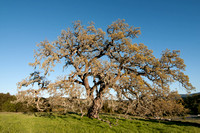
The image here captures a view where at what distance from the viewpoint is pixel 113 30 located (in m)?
16.2

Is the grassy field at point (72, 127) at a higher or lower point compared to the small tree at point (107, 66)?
lower

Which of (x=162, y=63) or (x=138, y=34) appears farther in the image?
(x=138, y=34)

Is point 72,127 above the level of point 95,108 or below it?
below

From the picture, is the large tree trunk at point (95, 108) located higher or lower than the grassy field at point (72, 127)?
higher

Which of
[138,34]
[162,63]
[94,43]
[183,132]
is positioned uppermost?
[138,34]

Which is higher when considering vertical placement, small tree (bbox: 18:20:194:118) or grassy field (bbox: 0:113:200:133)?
small tree (bbox: 18:20:194:118)

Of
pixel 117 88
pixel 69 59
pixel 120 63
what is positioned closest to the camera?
pixel 117 88

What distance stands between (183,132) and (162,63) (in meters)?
6.79

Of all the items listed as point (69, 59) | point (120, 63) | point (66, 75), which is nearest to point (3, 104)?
point (69, 59)

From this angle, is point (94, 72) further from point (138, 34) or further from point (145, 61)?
point (138, 34)

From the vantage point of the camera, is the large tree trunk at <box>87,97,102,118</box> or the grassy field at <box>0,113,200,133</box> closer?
the grassy field at <box>0,113,200,133</box>

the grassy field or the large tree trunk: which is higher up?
the large tree trunk

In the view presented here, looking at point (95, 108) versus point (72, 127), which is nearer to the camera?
point (72, 127)

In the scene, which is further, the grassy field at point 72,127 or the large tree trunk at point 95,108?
the large tree trunk at point 95,108
